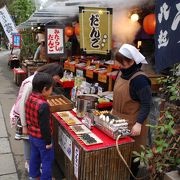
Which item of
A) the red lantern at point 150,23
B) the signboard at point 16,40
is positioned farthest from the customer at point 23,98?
the signboard at point 16,40

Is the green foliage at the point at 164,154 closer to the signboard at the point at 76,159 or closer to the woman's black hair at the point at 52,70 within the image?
the signboard at the point at 76,159

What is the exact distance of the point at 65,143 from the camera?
13.8ft

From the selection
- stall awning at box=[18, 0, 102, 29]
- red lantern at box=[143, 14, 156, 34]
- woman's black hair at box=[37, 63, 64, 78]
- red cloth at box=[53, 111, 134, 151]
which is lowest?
red cloth at box=[53, 111, 134, 151]

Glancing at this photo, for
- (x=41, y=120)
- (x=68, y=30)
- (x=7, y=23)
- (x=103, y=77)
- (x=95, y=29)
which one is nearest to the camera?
(x=41, y=120)

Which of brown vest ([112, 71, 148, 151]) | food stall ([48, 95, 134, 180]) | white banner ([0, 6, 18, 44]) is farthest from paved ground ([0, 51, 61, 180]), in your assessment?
white banner ([0, 6, 18, 44])

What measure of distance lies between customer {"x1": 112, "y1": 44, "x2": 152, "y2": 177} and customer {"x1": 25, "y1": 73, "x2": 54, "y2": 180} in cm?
108

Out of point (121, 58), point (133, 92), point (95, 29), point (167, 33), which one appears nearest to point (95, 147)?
point (133, 92)

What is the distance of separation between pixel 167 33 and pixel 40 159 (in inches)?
110

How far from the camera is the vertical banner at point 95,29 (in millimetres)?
6285

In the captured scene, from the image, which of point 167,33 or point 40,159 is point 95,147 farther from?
point 167,33

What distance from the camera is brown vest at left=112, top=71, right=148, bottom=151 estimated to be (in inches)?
150

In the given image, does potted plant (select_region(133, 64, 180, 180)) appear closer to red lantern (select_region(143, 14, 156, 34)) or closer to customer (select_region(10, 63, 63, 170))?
customer (select_region(10, 63, 63, 170))

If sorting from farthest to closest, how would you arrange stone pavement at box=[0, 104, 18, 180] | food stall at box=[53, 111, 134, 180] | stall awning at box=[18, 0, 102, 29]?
stall awning at box=[18, 0, 102, 29] < stone pavement at box=[0, 104, 18, 180] < food stall at box=[53, 111, 134, 180]

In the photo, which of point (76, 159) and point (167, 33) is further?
point (76, 159)
